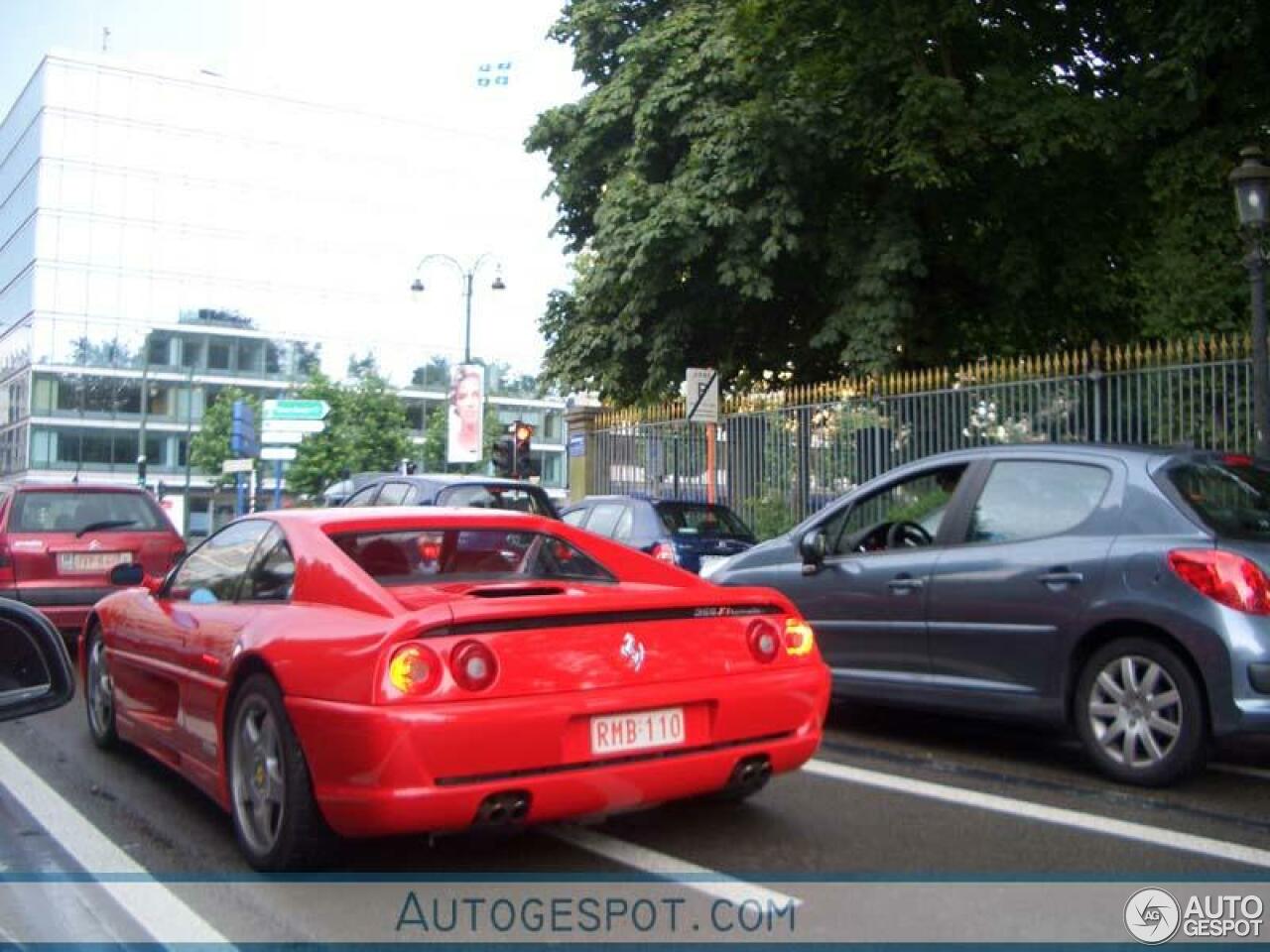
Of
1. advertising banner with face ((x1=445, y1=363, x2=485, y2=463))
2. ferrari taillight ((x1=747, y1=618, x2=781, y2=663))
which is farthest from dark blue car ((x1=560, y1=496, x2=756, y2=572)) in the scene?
advertising banner with face ((x1=445, y1=363, x2=485, y2=463))

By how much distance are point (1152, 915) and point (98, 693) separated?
5.22 metres

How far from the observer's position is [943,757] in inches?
250

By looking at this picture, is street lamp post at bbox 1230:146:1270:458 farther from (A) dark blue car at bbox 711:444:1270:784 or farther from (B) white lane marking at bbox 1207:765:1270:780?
(B) white lane marking at bbox 1207:765:1270:780

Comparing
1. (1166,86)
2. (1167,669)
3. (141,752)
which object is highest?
(1166,86)

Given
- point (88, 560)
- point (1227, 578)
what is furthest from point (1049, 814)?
point (88, 560)

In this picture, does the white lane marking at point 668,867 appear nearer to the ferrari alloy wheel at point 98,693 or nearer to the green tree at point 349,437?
the ferrari alloy wheel at point 98,693

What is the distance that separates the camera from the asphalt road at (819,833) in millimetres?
4312

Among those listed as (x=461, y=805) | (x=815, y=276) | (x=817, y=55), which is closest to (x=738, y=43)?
(x=817, y=55)

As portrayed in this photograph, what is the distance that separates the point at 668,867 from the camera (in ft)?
14.4

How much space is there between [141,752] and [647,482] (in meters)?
14.7

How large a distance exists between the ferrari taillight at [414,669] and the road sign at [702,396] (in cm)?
1286

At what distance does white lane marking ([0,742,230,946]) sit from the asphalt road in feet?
0.17

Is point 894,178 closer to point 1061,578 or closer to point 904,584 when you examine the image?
point 904,584

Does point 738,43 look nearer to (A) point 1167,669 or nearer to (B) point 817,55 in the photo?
(B) point 817,55
